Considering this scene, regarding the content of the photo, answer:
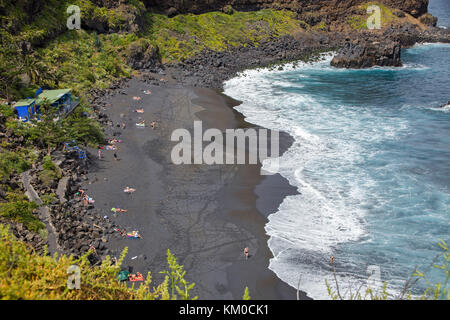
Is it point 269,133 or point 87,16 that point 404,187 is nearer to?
point 269,133

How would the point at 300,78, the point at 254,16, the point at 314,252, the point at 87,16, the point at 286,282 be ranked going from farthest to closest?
1. the point at 254,16
2. the point at 300,78
3. the point at 87,16
4. the point at 314,252
5. the point at 286,282

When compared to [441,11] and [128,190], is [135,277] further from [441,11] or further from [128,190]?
[441,11]

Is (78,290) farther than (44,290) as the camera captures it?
Yes

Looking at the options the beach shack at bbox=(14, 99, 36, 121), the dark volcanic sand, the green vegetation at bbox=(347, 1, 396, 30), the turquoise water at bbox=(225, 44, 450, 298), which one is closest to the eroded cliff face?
the green vegetation at bbox=(347, 1, 396, 30)

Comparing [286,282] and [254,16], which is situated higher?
[254,16]

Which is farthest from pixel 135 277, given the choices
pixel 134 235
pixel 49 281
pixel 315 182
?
pixel 315 182

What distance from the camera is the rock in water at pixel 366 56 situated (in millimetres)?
67250

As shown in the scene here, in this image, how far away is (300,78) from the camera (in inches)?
2306

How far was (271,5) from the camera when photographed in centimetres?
8794

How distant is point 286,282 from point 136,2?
6254 centimetres
